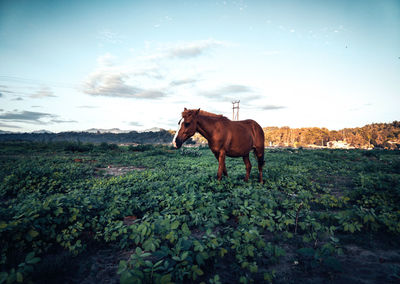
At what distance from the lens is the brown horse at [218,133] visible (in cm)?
617

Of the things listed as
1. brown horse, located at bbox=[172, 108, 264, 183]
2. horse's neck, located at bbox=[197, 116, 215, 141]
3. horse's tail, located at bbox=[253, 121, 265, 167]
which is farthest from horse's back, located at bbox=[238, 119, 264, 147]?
horse's neck, located at bbox=[197, 116, 215, 141]

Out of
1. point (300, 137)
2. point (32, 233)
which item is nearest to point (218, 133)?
point (32, 233)

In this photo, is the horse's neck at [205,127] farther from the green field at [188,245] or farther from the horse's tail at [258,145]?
the green field at [188,245]

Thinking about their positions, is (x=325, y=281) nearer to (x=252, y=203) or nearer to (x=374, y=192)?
(x=252, y=203)

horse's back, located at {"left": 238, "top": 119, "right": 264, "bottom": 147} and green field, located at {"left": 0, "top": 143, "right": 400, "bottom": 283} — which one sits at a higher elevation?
horse's back, located at {"left": 238, "top": 119, "right": 264, "bottom": 147}

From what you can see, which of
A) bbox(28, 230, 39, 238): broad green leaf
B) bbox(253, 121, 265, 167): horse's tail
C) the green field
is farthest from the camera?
bbox(253, 121, 265, 167): horse's tail

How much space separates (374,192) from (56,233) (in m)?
7.77

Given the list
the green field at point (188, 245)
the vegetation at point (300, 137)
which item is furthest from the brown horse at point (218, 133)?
the vegetation at point (300, 137)

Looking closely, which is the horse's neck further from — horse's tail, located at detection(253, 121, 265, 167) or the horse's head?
horse's tail, located at detection(253, 121, 265, 167)

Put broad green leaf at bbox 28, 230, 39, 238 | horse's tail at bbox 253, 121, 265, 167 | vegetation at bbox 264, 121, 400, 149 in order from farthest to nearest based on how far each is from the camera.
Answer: vegetation at bbox 264, 121, 400, 149 < horse's tail at bbox 253, 121, 265, 167 < broad green leaf at bbox 28, 230, 39, 238

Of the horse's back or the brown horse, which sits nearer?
the brown horse

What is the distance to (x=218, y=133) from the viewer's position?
6.44m

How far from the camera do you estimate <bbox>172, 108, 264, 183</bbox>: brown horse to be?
20.2 ft

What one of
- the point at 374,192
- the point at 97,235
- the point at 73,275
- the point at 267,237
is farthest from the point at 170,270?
the point at 374,192
